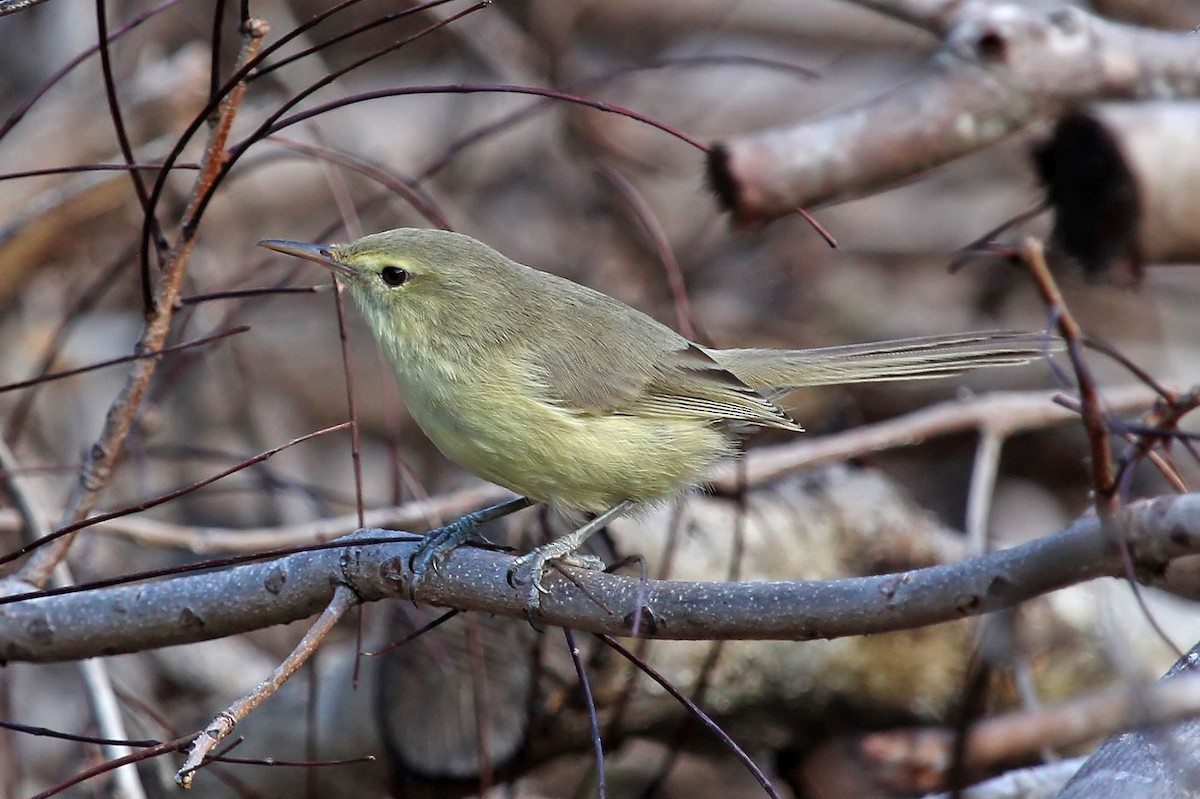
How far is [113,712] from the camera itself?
359cm

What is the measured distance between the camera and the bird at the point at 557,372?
10.2 ft

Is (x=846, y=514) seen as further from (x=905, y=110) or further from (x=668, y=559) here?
(x=905, y=110)

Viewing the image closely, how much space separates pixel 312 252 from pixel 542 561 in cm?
116

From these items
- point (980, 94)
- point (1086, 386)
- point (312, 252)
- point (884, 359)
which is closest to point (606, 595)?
point (1086, 386)

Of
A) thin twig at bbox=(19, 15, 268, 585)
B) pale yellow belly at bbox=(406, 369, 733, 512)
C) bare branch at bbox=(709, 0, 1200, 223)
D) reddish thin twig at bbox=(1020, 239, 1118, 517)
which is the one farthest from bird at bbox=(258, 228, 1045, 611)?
reddish thin twig at bbox=(1020, 239, 1118, 517)

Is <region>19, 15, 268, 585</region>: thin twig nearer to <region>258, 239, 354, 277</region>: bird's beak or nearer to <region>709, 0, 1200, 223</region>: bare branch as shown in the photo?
<region>258, 239, 354, 277</region>: bird's beak

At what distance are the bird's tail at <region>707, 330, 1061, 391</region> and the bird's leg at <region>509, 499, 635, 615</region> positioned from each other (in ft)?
2.95

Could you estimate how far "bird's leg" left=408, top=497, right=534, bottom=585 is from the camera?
2586mm

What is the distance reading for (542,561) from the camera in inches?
104

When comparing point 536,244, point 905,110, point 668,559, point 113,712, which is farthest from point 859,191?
point 536,244

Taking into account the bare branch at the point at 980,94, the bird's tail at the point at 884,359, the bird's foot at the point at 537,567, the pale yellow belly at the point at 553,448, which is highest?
the bare branch at the point at 980,94

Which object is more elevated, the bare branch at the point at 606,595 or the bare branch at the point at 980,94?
the bare branch at the point at 980,94

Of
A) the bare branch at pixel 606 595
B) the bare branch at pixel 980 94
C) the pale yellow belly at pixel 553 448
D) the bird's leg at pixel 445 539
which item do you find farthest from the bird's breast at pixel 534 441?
the bare branch at pixel 980 94

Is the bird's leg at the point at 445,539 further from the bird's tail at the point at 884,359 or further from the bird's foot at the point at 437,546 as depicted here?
the bird's tail at the point at 884,359
